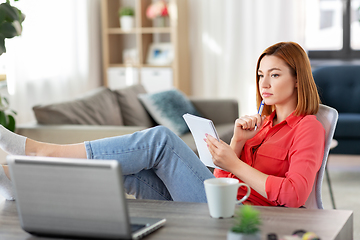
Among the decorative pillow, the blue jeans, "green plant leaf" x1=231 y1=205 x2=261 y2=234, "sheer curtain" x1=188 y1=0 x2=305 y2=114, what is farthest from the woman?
"sheer curtain" x1=188 y1=0 x2=305 y2=114

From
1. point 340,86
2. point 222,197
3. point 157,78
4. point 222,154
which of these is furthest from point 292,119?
point 157,78

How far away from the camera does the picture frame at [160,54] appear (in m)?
4.92

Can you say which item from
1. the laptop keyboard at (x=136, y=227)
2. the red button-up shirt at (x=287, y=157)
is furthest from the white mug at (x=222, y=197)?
the red button-up shirt at (x=287, y=157)

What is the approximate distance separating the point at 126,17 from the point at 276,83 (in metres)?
3.59

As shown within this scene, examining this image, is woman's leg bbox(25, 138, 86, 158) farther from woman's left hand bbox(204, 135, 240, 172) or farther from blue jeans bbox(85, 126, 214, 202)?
woman's left hand bbox(204, 135, 240, 172)

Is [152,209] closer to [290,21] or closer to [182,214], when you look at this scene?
[182,214]

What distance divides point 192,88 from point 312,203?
377cm

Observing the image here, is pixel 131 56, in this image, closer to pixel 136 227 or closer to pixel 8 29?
pixel 8 29

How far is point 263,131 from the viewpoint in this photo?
160 cm

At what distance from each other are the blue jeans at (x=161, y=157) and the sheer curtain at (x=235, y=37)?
3.59 m

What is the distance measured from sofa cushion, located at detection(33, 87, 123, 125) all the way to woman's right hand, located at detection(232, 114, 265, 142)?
147 cm

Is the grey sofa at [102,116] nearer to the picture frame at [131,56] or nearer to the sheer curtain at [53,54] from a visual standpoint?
the sheer curtain at [53,54]

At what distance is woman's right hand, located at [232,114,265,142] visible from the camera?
59.6 inches

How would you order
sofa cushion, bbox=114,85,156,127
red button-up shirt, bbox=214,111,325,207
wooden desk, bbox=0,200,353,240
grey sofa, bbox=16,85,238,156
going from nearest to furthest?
wooden desk, bbox=0,200,353,240, red button-up shirt, bbox=214,111,325,207, grey sofa, bbox=16,85,238,156, sofa cushion, bbox=114,85,156,127
